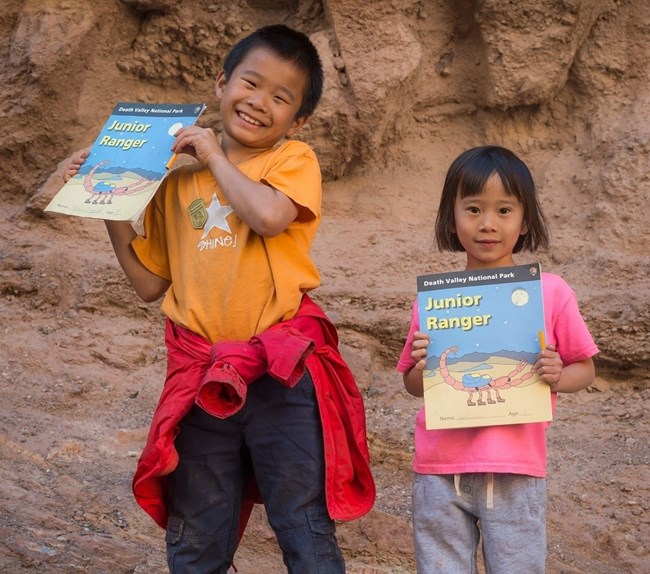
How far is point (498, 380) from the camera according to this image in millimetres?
2279

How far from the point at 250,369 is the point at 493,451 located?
582mm

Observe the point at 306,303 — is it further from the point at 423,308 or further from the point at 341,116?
the point at 341,116

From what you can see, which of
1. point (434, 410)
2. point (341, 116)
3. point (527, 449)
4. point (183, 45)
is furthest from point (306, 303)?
point (183, 45)

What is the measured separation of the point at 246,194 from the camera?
2.34 meters

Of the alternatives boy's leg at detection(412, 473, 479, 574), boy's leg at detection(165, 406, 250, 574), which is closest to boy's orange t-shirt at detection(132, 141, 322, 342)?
boy's leg at detection(165, 406, 250, 574)

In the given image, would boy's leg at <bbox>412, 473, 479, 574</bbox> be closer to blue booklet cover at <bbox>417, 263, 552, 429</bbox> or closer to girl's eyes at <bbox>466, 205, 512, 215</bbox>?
blue booklet cover at <bbox>417, 263, 552, 429</bbox>

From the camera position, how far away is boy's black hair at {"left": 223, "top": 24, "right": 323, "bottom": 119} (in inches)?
101

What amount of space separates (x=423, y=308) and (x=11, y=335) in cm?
247

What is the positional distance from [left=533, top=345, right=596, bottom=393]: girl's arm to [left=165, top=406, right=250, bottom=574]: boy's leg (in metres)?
0.72

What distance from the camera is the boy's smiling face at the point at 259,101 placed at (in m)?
2.52

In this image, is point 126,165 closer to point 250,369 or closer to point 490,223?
point 250,369

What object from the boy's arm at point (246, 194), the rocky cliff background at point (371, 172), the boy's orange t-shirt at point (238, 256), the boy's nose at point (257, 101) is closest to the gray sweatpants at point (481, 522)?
the boy's orange t-shirt at point (238, 256)

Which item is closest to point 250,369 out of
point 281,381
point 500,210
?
point 281,381

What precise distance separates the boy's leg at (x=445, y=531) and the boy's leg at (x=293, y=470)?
8.1 inches
